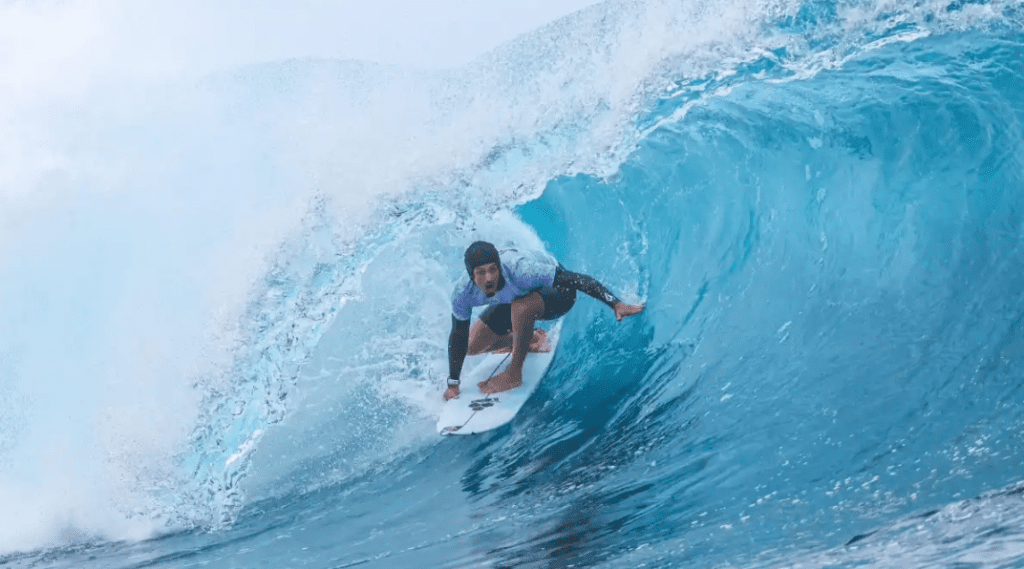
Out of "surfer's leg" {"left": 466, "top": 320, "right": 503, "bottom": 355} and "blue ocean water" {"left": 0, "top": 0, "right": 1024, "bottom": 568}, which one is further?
"surfer's leg" {"left": 466, "top": 320, "right": 503, "bottom": 355}

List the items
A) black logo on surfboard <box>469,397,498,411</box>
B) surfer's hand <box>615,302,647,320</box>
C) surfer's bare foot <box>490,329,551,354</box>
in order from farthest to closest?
surfer's bare foot <box>490,329,551,354</box>
black logo on surfboard <box>469,397,498,411</box>
surfer's hand <box>615,302,647,320</box>

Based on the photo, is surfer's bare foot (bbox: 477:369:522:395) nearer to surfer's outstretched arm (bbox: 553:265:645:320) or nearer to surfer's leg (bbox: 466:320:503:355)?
surfer's leg (bbox: 466:320:503:355)

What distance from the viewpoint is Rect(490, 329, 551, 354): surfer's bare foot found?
495 cm

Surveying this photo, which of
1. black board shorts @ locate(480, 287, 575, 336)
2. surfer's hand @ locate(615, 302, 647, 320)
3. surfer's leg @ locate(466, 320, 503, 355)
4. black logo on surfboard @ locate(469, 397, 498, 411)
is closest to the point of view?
surfer's hand @ locate(615, 302, 647, 320)

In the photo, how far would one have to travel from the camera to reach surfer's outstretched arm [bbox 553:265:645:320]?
4.11 metres

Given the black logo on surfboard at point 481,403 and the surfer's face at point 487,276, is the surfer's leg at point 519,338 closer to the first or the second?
the black logo on surfboard at point 481,403

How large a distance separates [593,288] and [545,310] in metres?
0.45

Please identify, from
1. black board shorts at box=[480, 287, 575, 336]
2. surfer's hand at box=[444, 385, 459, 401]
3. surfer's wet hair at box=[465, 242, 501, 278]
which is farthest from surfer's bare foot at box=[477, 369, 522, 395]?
surfer's wet hair at box=[465, 242, 501, 278]

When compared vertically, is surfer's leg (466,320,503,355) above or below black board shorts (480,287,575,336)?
below

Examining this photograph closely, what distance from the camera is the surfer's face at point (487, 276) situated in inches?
154

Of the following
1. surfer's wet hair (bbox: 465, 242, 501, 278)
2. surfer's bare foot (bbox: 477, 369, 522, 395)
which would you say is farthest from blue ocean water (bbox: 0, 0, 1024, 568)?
surfer's wet hair (bbox: 465, 242, 501, 278)

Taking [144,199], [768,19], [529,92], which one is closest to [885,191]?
[768,19]

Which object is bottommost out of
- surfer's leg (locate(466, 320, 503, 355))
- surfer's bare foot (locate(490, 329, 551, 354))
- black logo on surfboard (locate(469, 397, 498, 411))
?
black logo on surfboard (locate(469, 397, 498, 411))

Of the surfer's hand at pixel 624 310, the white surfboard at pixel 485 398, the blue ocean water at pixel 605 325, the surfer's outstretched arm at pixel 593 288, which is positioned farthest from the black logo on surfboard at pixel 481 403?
the surfer's hand at pixel 624 310
